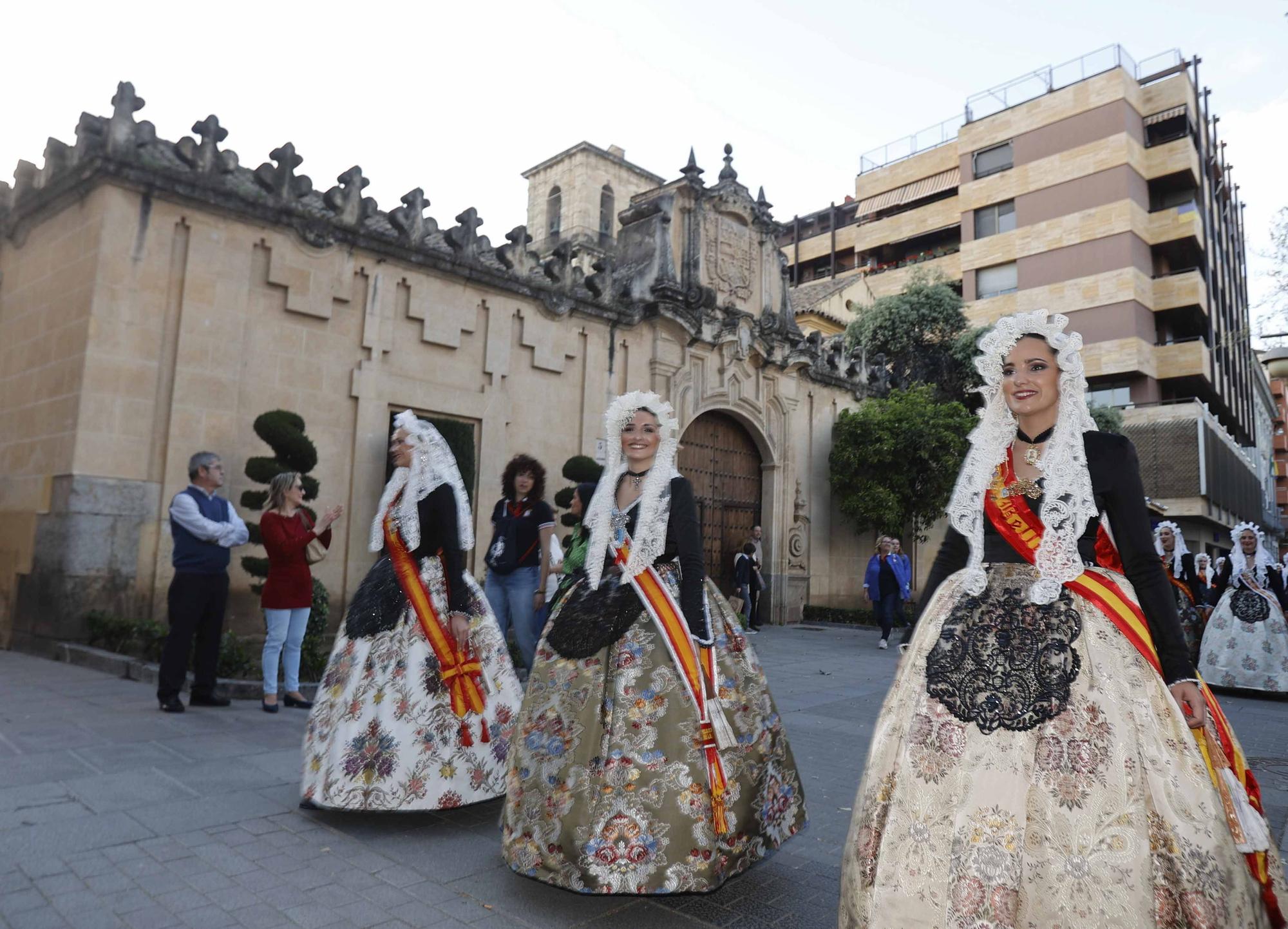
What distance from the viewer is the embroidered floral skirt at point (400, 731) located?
3717mm

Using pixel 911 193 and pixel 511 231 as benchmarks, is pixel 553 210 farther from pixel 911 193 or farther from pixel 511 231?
pixel 511 231

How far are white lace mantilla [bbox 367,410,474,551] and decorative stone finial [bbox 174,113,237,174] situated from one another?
21.9 ft

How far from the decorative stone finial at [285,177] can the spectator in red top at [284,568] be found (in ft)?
16.4

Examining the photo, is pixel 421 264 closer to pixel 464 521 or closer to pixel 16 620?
pixel 16 620

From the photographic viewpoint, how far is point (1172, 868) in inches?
78.7

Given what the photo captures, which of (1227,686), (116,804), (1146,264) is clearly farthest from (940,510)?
(1146,264)

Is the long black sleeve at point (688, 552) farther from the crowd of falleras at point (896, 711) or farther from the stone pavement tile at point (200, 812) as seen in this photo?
the stone pavement tile at point (200, 812)

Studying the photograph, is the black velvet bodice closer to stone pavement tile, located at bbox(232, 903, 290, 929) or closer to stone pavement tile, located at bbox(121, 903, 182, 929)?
stone pavement tile, located at bbox(232, 903, 290, 929)

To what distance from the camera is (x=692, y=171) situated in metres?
14.4

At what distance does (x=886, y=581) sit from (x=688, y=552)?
9987 mm

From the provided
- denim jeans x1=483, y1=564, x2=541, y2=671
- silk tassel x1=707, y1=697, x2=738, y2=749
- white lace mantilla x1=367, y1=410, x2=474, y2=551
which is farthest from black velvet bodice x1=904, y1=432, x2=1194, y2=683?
denim jeans x1=483, y1=564, x2=541, y2=671

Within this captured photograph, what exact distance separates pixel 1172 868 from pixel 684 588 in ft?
5.90

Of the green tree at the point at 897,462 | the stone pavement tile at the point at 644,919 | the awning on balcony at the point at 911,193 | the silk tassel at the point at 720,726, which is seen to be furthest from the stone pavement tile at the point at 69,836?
the awning on balcony at the point at 911,193

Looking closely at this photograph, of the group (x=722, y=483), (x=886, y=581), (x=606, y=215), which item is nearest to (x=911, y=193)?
(x=606, y=215)
